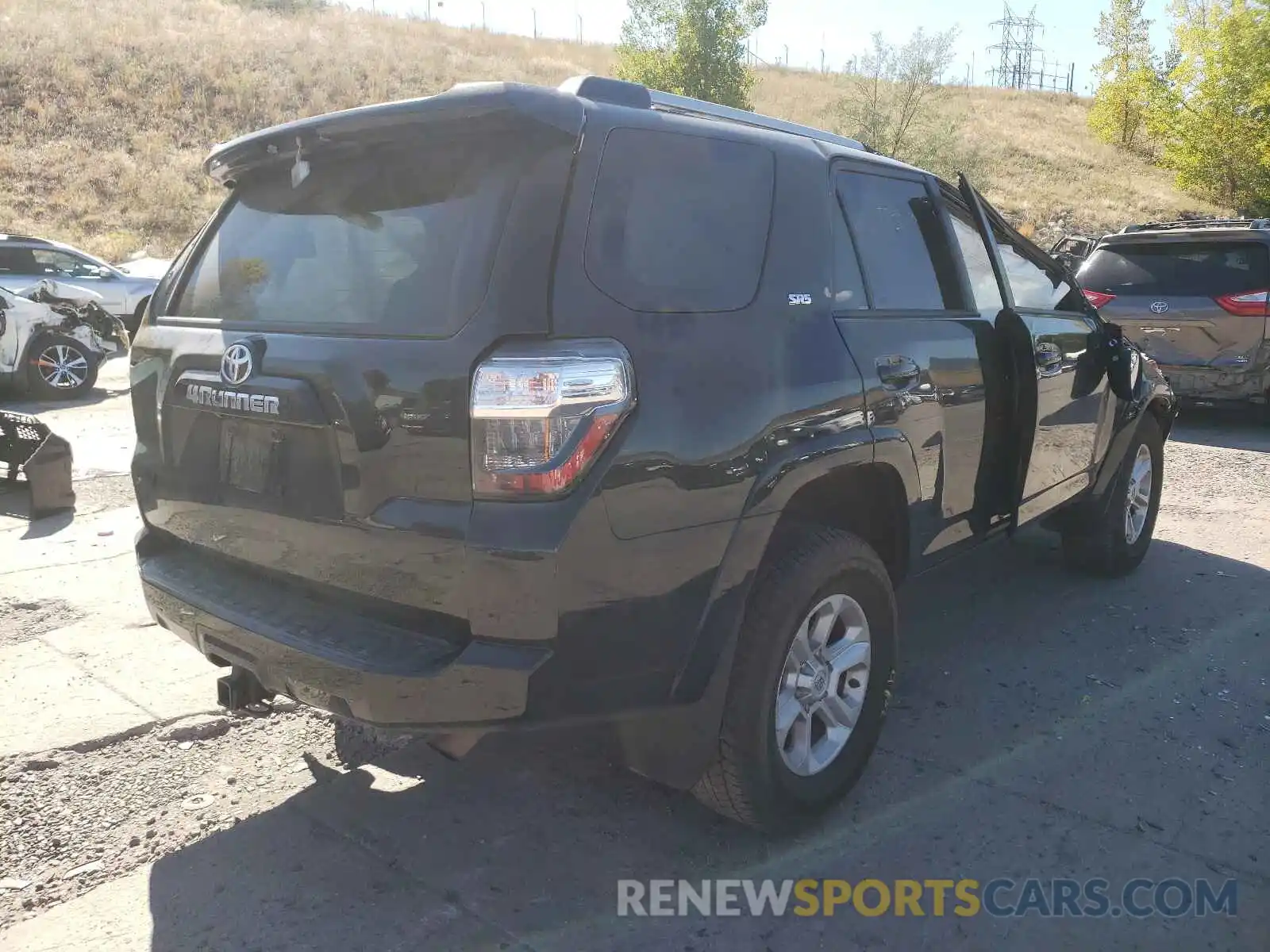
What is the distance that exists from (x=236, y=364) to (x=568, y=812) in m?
1.64

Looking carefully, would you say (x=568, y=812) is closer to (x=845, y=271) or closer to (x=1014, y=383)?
(x=845, y=271)

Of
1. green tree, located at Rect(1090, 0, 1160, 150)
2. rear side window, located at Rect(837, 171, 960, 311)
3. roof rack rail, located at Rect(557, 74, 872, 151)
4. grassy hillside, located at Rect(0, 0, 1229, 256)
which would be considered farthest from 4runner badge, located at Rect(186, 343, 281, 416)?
green tree, located at Rect(1090, 0, 1160, 150)

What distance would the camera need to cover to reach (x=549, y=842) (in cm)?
305

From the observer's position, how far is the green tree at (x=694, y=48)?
32906 mm

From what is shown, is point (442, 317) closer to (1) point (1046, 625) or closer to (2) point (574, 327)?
(2) point (574, 327)

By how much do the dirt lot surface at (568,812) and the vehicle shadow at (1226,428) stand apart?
17.3 ft

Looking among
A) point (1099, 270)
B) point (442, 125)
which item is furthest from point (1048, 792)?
point (1099, 270)

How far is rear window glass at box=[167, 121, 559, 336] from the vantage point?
2391 millimetres

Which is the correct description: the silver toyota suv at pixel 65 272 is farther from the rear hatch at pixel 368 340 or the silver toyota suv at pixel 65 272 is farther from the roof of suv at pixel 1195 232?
the rear hatch at pixel 368 340

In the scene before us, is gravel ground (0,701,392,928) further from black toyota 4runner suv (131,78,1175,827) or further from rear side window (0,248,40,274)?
rear side window (0,248,40,274)

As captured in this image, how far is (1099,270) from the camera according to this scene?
9.99 metres

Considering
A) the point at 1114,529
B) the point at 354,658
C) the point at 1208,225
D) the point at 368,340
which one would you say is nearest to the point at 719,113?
the point at 368,340

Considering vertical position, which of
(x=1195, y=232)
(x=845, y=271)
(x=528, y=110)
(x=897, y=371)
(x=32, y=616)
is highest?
(x=528, y=110)

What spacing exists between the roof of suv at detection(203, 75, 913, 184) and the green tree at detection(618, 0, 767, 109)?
3104 cm
